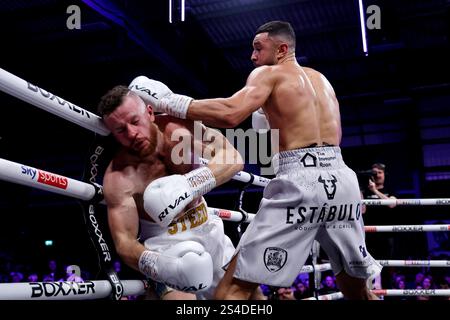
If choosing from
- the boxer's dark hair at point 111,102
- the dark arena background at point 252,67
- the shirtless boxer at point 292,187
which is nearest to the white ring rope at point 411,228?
the dark arena background at point 252,67

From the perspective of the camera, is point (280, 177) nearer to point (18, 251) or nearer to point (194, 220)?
point (194, 220)

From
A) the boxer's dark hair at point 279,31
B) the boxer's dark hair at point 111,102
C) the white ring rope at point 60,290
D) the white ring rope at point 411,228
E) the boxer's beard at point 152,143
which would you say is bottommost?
the white ring rope at point 60,290

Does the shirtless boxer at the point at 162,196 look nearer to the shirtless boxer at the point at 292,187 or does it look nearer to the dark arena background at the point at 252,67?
the shirtless boxer at the point at 292,187

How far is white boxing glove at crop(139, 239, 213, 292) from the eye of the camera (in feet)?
5.19

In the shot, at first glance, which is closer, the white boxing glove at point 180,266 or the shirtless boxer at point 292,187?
the white boxing glove at point 180,266

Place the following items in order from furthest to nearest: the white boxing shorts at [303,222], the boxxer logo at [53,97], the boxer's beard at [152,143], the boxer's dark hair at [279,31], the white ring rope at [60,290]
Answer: the boxer's dark hair at [279,31] → the boxer's beard at [152,143] → the white boxing shorts at [303,222] → the boxxer logo at [53,97] → the white ring rope at [60,290]

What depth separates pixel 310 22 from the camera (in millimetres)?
7039

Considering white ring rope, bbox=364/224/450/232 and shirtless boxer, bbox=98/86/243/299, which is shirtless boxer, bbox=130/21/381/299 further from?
white ring rope, bbox=364/224/450/232

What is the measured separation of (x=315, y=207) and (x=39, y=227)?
13.8 m

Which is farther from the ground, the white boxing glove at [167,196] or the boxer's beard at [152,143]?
the boxer's beard at [152,143]

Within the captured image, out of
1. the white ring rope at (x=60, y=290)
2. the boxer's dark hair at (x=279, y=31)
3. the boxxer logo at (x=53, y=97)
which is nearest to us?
the white ring rope at (x=60, y=290)

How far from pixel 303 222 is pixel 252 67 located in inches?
276

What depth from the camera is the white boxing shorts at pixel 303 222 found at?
1766 mm
